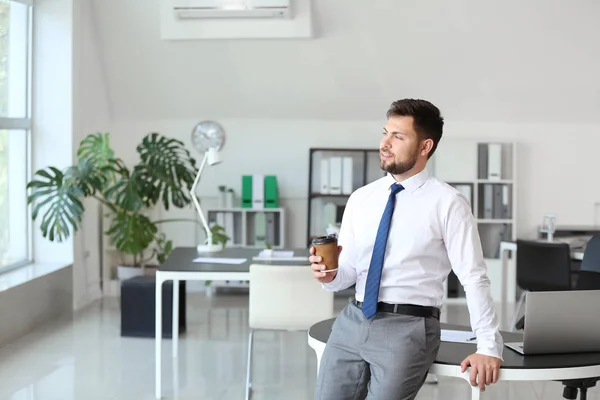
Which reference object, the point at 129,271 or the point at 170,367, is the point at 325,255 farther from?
the point at 129,271

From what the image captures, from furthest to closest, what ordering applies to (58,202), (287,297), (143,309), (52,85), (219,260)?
(52,85)
(58,202)
(143,309)
(219,260)
(287,297)

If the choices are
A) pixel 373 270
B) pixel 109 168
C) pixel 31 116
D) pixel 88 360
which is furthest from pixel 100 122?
pixel 373 270

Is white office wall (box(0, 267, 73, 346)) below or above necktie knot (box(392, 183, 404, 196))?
below

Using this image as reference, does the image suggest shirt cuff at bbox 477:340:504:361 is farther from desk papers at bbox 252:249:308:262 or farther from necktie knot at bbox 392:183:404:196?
desk papers at bbox 252:249:308:262

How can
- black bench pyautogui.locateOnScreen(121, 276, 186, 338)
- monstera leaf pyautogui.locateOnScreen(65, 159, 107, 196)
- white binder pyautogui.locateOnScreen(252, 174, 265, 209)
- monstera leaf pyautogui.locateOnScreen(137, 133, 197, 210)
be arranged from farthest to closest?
white binder pyautogui.locateOnScreen(252, 174, 265, 209) < monstera leaf pyautogui.locateOnScreen(137, 133, 197, 210) < monstera leaf pyautogui.locateOnScreen(65, 159, 107, 196) < black bench pyautogui.locateOnScreen(121, 276, 186, 338)

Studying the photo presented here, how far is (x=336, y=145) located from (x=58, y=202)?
111 inches

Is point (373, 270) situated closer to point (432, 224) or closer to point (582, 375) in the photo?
point (432, 224)

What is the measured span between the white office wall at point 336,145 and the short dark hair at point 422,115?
518 cm

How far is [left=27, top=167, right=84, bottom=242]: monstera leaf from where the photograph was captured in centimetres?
585

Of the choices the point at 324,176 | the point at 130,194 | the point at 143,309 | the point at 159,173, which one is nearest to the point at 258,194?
the point at 324,176

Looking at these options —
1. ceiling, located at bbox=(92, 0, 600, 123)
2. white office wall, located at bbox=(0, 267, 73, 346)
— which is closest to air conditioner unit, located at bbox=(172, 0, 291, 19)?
ceiling, located at bbox=(92, 0, 600, 123)

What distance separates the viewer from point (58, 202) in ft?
19.4

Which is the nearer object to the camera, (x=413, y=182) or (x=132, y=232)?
(x=413, y=182)

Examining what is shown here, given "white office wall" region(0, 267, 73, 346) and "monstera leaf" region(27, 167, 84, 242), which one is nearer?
"white office wall" region(0, 267, 73, 346)
